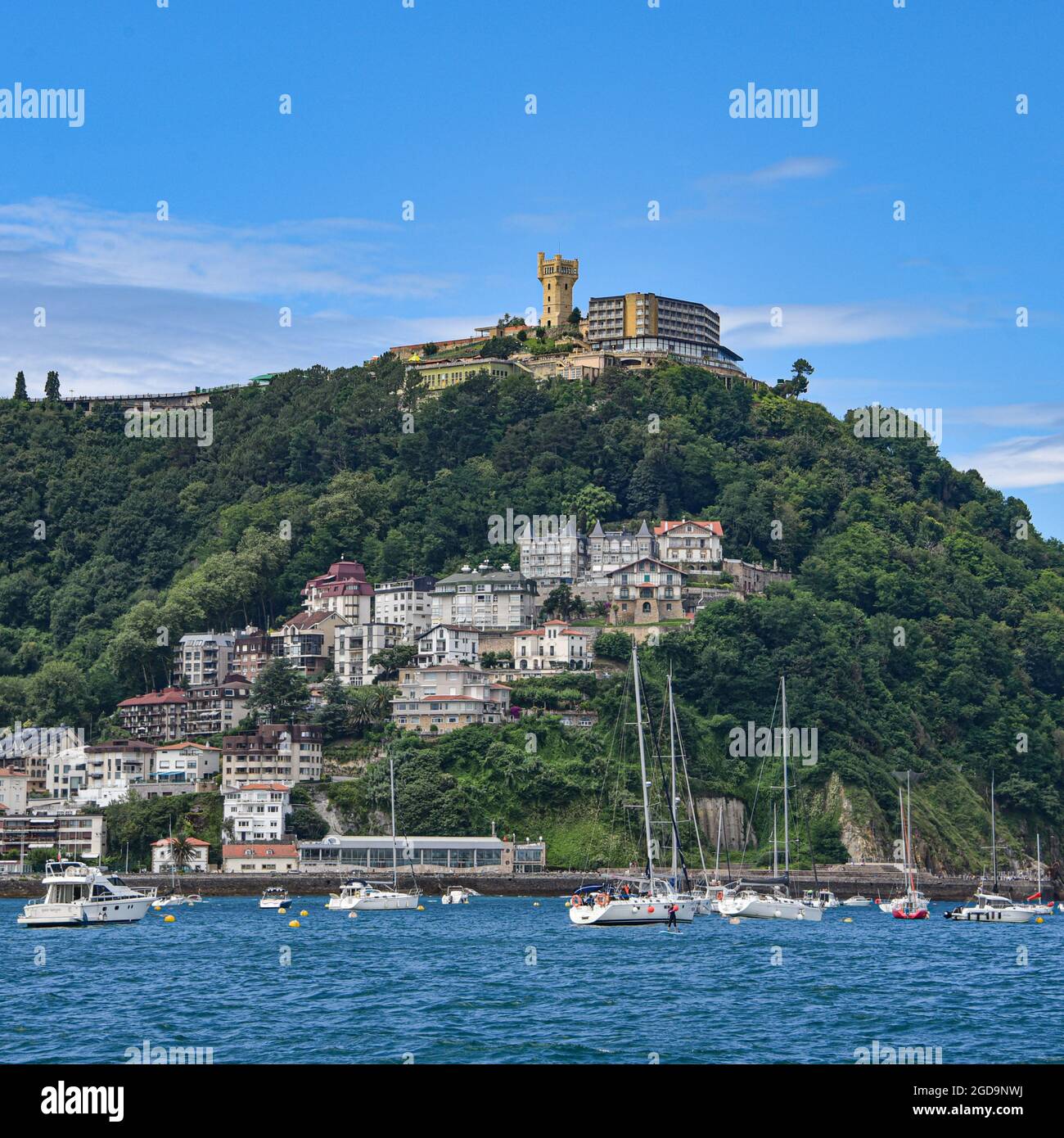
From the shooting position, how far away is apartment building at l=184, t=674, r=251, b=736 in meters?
145

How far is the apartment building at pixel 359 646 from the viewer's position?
149125 mm

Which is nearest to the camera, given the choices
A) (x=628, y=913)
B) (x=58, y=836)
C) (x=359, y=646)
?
(x=628, y=913)

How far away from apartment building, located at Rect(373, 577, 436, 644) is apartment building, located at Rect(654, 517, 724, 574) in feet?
72.2

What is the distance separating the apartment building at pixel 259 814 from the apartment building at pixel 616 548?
45.2 m

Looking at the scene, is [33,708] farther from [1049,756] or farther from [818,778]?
[1049,756]

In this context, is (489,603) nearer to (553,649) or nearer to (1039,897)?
(553,649)

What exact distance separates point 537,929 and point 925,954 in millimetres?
19980

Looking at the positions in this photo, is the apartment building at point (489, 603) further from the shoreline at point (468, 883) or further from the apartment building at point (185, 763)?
the shoreline at point (468, 883)

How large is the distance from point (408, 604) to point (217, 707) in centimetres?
2043

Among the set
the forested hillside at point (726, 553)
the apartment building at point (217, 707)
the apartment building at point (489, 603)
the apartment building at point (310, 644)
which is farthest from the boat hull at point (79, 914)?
the apartment building at point (489, 603)

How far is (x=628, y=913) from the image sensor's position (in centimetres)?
7738

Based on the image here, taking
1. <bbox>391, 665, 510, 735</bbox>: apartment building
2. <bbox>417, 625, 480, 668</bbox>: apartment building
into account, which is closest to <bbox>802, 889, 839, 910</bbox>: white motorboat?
<bbox>391, 665, 510, 735</bbox>: apartment building

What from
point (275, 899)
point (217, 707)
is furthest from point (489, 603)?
point (275, 899)

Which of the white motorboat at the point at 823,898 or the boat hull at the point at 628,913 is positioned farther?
the white motorboat at the point at 823,898
